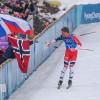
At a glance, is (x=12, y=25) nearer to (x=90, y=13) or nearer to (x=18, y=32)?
(x=18, y=32)

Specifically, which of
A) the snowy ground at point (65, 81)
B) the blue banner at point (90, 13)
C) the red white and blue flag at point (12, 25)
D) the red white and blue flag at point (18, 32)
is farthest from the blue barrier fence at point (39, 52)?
the red white and blue flag at point (12, 25)

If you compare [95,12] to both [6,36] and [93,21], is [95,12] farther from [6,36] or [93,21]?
[6,36]

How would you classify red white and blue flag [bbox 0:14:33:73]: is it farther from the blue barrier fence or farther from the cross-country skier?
the cross-country skier

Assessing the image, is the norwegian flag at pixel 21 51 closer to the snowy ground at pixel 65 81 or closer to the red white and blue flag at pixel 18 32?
the red white and blue flag at pixel 18 32

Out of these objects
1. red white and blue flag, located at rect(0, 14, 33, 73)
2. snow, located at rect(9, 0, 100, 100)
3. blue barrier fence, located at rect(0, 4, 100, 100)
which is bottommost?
snow, located at rect(9, 0, 100, 100)

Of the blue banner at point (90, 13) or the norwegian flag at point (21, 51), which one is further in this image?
the blue banner at point (90, 13)

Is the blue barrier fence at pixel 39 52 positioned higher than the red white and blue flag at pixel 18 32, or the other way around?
the red white and blue flag at pixel 18 32

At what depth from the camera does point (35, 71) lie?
17.6m

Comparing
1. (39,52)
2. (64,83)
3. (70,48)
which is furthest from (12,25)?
A: (70,48)

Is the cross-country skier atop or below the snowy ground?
atop

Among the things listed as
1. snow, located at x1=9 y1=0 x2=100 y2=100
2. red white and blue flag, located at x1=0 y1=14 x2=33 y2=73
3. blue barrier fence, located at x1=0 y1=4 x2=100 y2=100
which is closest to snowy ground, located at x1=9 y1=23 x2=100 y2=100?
snow, located at x1=9 y1=0 x2=100 y2=100

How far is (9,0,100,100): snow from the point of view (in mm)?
14836

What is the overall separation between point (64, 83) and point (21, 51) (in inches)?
57.7

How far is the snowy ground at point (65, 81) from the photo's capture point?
14.8m
